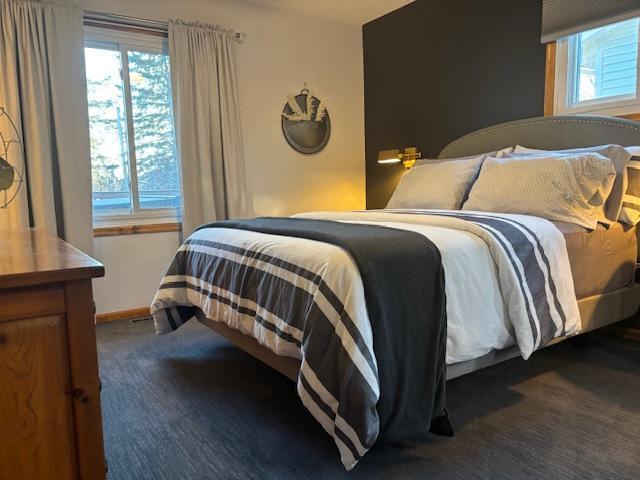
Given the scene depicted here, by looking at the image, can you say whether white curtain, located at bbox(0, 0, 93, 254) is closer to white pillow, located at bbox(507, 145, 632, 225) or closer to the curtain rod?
the curtain rod

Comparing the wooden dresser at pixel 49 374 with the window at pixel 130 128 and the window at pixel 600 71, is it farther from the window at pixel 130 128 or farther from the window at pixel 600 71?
the window at pixel 600 71

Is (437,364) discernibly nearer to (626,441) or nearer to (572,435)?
(572,435)

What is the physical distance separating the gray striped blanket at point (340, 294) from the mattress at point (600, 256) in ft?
0.51

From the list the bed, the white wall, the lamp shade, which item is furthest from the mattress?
the white wall

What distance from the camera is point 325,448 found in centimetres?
166

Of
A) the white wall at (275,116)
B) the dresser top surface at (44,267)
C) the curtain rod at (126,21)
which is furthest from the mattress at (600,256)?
the curtain rod at (126,21)

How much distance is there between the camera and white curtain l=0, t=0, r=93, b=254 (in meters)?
2.99

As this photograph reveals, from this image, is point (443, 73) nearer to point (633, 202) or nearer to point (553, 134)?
point (553, 134)

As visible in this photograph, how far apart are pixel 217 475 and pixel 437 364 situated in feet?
2.65

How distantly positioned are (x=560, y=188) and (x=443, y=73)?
1906 mm

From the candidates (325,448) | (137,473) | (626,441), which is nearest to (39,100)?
(137,473)

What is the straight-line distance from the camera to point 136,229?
11.8 ft

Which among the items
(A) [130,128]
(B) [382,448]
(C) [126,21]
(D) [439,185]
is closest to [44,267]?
(B) [382,448]

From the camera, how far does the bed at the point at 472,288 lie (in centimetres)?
166
